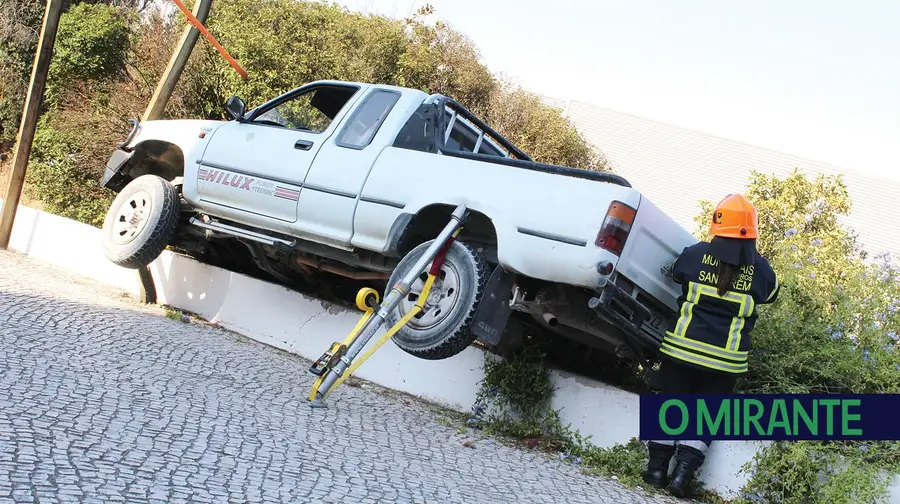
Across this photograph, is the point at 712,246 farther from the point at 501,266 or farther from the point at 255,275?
the point at 255,275

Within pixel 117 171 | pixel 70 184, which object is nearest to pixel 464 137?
pixel 117 171

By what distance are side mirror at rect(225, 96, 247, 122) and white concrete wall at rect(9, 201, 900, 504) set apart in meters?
1.69

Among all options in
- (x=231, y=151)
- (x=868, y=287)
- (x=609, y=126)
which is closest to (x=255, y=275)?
(x=231, y=151)

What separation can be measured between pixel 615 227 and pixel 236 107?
12.1ft

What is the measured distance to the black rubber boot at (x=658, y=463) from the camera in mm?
5188

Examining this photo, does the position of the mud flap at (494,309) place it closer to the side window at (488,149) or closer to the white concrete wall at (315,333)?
the white concrete wall at (315,333)

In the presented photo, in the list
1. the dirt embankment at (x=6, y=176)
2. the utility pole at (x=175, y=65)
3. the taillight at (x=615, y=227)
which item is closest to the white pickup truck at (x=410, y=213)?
the taillight at (x=615, y=227)

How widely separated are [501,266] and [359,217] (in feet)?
4.28

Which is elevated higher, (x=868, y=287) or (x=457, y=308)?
(x=868, y=287)

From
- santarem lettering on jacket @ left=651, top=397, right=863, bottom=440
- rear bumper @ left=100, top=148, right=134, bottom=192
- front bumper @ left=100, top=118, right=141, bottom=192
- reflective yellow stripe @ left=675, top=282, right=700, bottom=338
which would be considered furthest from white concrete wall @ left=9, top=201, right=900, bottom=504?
front bumper @ left=100, top=118, right=141, bottom=192

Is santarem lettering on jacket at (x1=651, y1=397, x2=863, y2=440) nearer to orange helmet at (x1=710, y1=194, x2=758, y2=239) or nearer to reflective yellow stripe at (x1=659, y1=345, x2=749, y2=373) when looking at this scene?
reflective yellow stripe at (x1=659, y1=345, x2=749, y2=373)

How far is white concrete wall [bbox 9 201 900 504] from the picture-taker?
5727 millimetres

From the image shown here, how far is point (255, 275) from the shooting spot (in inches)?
348

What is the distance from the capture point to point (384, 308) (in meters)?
5.42
